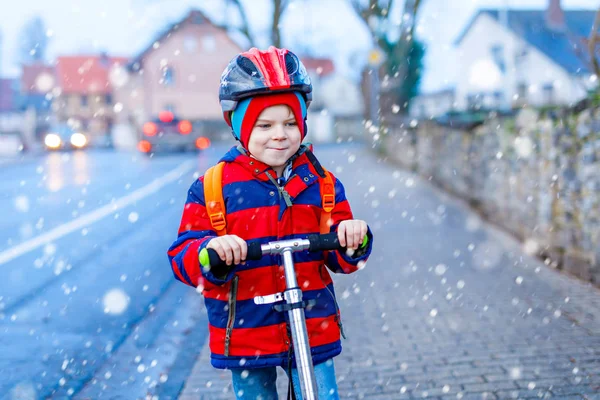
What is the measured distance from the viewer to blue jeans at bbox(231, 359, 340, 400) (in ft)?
8.45

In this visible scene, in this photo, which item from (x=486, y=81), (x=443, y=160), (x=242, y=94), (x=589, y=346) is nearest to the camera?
(x=242, y=94)

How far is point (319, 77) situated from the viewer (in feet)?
245

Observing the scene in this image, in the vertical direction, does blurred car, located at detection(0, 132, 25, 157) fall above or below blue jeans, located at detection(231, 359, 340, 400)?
below

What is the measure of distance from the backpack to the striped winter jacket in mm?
28

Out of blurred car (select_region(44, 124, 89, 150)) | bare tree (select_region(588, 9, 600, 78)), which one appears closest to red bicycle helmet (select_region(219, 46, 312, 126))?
bare tree (select_region(588, 9, 600, 78))

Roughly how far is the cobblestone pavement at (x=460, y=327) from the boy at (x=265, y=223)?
66.1 inches

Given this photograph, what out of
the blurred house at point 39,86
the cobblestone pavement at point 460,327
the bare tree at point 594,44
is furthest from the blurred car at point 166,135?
the blurred house at point 39,86

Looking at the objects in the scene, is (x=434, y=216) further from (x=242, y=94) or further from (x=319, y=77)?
(x=319, y=77)

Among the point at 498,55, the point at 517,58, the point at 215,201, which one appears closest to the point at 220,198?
the point at 215,201

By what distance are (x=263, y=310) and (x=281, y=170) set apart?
502 mm

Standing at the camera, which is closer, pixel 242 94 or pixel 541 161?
pixel 242 94

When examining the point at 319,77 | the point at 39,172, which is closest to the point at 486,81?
the point at 319,77

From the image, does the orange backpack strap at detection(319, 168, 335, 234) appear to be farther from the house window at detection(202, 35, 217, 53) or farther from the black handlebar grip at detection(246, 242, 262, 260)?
the house window at detection(202, 35, 217, 53)

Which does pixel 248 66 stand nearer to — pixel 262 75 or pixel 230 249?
pixel 262 75
